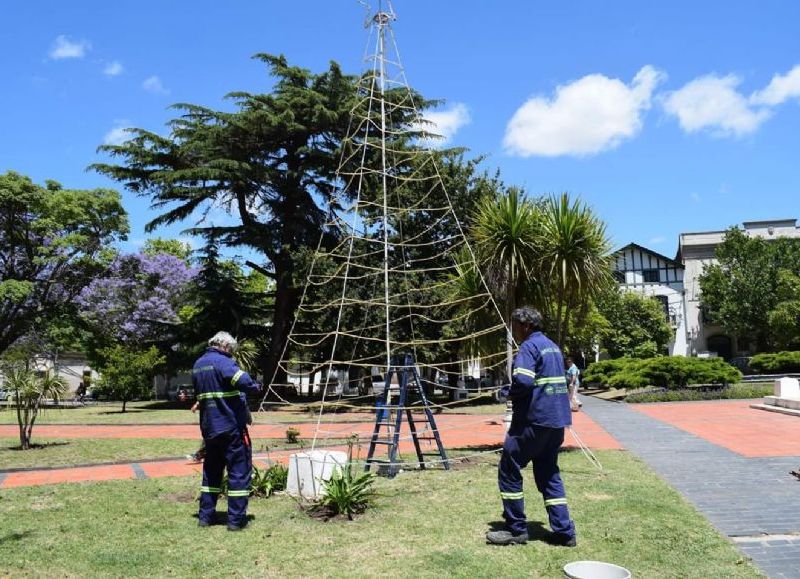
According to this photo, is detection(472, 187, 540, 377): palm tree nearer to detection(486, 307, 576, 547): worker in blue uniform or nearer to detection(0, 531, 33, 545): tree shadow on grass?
detection(486, 307, 576, 547): worker in blue uniform

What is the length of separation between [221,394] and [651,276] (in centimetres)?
5018

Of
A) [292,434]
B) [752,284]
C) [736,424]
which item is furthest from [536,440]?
[752,284]

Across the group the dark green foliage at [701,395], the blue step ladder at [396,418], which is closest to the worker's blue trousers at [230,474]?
the blue step ladder at [396,418]

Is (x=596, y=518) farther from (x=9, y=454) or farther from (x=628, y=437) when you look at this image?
(x=9, y=454)

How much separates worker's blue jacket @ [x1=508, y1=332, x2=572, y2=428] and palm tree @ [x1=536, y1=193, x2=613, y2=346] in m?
5.04

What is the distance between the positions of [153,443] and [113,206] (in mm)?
21416

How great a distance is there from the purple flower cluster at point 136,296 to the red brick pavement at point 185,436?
67.7 ft

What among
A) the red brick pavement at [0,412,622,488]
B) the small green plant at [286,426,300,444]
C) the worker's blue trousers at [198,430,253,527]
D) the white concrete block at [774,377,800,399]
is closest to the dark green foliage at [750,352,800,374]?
the white concrete block at [774,377,800,399]

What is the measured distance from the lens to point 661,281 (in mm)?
51562

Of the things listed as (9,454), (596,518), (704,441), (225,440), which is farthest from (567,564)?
(9,454)

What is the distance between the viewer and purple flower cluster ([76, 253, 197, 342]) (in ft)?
125

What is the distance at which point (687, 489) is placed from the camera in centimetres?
738

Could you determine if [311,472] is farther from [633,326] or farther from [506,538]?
[633,326]

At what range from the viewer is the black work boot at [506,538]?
520 cm
